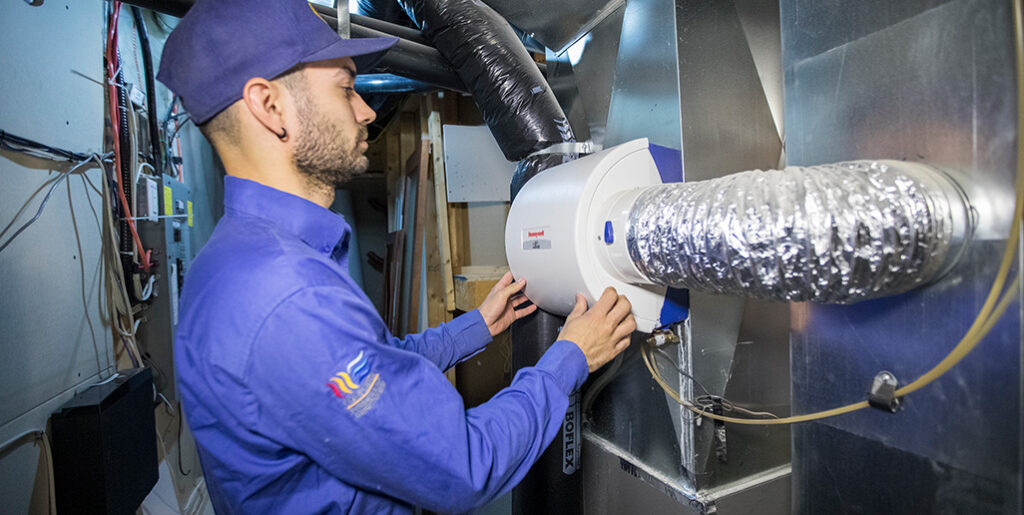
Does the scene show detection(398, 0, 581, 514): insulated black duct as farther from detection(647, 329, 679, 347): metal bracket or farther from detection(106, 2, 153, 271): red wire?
detection(106, 2, 153, 271): red wire

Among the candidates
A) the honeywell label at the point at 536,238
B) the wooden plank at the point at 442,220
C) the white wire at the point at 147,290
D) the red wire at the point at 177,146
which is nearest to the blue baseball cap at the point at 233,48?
the honeywell label at the point at 536,238

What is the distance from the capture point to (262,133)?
0.75m

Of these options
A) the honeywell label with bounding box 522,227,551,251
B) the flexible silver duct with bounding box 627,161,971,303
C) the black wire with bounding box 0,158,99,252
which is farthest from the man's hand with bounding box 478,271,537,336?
the black wire with bounding box 0,158,99,252

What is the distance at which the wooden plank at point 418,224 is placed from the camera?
2.47 metres

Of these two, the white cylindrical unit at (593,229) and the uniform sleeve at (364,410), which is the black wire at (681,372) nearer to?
the white cylindrical unit at (593,229)

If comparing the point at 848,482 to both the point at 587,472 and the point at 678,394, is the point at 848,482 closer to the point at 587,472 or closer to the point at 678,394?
the point at 678,394

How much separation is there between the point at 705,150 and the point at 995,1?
53cm

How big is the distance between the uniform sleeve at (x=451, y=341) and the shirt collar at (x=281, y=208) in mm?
399

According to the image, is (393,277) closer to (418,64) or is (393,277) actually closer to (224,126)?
(418,64)

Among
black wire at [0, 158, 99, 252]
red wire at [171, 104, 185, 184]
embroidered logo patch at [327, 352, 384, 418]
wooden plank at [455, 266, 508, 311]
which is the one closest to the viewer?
embroidered logo patch at [327, 352, 384, 418]

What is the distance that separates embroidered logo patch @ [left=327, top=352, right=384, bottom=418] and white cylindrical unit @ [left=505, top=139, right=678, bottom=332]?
43 centimetres

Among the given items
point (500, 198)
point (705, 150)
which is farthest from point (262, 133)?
point (500, 198)

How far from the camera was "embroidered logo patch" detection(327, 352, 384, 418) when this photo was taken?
0.59 metres

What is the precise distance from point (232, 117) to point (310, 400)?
45 cm
